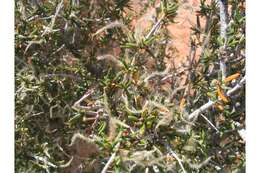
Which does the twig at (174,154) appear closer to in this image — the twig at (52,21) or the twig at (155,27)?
the twig at (155,27)

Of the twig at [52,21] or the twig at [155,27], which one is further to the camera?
the twig at [52,21]

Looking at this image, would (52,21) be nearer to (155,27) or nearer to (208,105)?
(155,27)

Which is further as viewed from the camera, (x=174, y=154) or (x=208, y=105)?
(x=208, y=105)

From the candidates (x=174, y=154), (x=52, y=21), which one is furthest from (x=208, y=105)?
(x=52, y=21)

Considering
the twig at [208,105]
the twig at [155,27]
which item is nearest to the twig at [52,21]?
the twig at [155,27]

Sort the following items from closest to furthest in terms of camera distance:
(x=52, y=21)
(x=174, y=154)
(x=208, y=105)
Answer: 1. (x=174, y=154)
2. (x=208, y=105)
3. (x=52, y=21)

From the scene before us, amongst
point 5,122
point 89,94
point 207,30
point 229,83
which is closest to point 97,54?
point 89,94

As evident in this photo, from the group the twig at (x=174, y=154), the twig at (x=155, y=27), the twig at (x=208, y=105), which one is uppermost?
the twig at (x=155, y=27)

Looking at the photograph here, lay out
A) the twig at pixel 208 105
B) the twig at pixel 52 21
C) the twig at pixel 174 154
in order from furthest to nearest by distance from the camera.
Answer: the twig at pixel 52 21
the twig at pixel 208 105
the twig at pixel 174 154

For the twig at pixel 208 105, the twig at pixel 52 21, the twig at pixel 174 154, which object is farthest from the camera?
the twig at pixel 52 21

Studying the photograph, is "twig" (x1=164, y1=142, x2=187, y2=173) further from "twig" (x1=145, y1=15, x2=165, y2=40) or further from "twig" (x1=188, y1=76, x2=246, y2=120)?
"twig" (x1=145, y1=15, x2=165, y2=40)

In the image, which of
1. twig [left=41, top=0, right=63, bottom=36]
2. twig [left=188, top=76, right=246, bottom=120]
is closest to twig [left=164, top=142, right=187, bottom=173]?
twig [left=188, top=76, right=246, bottom=120]

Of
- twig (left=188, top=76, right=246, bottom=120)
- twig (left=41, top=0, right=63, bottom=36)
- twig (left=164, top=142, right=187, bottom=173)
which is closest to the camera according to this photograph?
twig (left=164, top=142, right=187, bottom=173)

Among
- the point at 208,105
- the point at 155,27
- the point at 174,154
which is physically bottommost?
the point at 174,154
